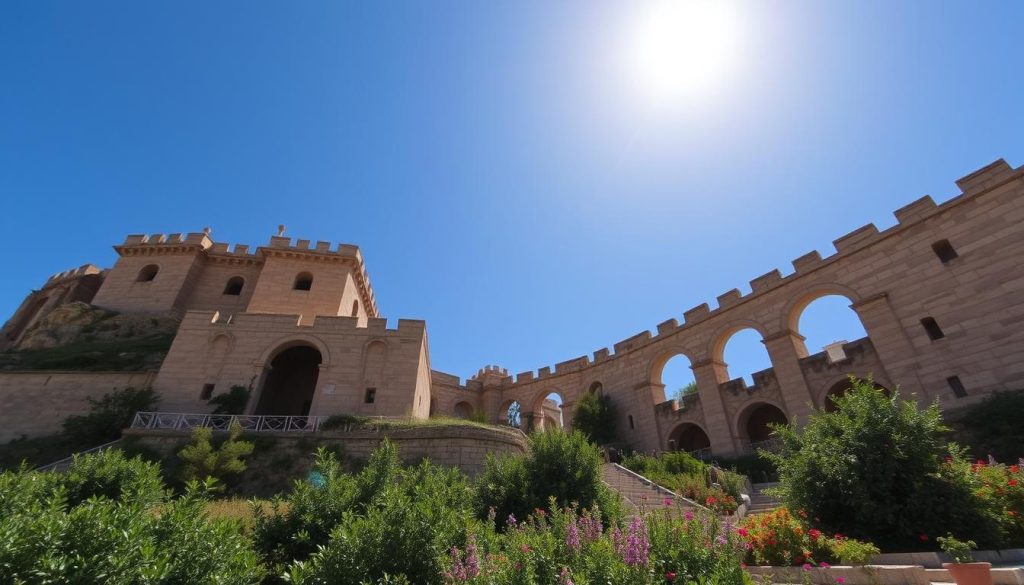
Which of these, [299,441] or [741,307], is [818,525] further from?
[741,307]

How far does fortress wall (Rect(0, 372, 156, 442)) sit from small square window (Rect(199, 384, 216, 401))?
220 centimetres

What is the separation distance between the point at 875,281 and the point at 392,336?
20.1 m

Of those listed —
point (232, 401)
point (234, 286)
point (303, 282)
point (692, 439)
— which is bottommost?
point (692, 439)

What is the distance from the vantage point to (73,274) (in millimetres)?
30109

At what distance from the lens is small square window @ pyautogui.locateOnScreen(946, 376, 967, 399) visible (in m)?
13.2

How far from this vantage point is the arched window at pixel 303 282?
23.8 meters

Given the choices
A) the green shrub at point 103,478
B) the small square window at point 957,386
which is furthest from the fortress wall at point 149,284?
the small square window at point 957,386

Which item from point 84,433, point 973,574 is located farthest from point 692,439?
point 84,433

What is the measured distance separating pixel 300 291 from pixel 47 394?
10221mm

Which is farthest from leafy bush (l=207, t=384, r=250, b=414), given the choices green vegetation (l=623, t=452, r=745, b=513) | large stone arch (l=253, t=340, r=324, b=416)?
green vegetation (l=623, t=452, r=745, b=513)

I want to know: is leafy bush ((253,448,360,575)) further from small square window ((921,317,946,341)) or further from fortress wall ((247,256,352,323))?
small square window ((921,317,946,341))

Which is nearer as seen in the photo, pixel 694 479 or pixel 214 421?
pixel 694 479

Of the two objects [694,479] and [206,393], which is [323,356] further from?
[694,479]

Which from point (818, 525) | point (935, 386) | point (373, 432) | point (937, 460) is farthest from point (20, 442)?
point (935, 386)
